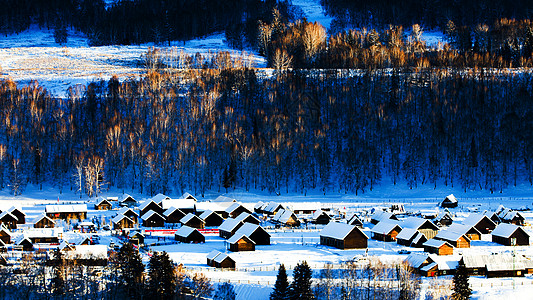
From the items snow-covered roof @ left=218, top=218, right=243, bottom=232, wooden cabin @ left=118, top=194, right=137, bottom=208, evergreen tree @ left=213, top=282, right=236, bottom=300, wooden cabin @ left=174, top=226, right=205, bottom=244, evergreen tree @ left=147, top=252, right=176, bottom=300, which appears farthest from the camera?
wooden cabin @ left=118, top=194, right=137, bottom=208

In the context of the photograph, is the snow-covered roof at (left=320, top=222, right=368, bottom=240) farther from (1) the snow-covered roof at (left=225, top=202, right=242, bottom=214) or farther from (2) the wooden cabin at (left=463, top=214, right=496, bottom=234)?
(1) the snow-covered roof at (left=225, top=202, right=242, bottom=214)

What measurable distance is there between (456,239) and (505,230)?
5559 mm

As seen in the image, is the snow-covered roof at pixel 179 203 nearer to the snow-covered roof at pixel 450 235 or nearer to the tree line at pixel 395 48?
the snow-covered roof at pixel 450 235

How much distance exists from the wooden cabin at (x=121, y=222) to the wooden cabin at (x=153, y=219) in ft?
5.53

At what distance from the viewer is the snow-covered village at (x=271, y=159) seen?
4325 cm

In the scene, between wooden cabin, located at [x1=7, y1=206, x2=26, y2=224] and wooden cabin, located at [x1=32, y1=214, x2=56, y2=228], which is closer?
wooden cabin, located at [x1=32, y1=214, x2=56, y2=228]

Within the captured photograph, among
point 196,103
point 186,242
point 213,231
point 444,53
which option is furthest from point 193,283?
point 444,53

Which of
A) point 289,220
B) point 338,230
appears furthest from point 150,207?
point 338,230

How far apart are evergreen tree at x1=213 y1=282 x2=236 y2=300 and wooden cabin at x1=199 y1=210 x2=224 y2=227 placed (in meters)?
26.9

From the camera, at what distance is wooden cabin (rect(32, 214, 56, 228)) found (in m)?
62.2

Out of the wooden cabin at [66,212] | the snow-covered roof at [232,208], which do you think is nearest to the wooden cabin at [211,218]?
the snow-covered roof at [232,208]

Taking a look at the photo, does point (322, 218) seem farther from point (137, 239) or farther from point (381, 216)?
point (137, 239)

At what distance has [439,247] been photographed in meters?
51.0

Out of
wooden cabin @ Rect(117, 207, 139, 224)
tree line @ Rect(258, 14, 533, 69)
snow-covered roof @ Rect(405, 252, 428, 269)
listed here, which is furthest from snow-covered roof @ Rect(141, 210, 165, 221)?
tree line @ Rect(258, 14, 533, 69)
